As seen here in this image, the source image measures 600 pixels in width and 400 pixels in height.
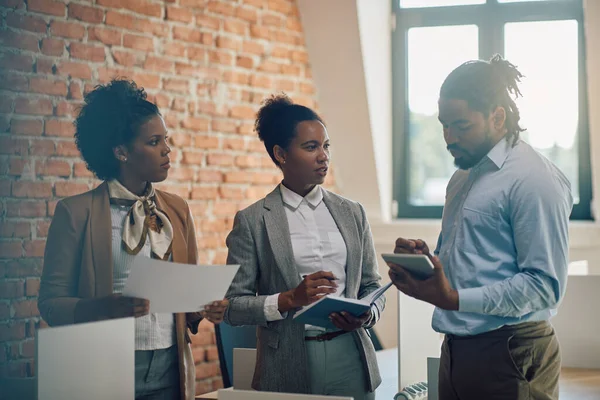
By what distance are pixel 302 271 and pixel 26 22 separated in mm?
1720

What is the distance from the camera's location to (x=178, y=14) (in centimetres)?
418

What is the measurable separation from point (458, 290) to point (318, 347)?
23.5 inches

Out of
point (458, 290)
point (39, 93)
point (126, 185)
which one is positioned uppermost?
point (39, 93)

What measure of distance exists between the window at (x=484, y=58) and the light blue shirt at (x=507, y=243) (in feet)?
9.82

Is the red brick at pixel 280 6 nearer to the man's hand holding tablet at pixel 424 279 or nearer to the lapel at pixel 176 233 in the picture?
the lapel at pixel 176 233

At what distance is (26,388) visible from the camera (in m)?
2.30

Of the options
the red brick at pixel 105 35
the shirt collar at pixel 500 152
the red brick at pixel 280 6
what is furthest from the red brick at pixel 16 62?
the shirt collar at pixel 500 152

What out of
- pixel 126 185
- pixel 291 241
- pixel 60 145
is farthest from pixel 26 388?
pixel 60 145

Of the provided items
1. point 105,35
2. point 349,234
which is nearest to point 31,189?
point 105,35

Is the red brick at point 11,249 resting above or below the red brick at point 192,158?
below

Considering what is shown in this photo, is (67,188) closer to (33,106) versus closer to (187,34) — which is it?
(33,106)

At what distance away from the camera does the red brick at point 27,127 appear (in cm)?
332

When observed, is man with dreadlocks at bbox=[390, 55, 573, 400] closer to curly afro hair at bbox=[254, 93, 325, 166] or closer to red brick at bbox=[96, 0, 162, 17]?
curly afro hair at bbox=[254, 93, 325, 166]

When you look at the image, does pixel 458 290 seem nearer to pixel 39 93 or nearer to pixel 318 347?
pixel 318 347
